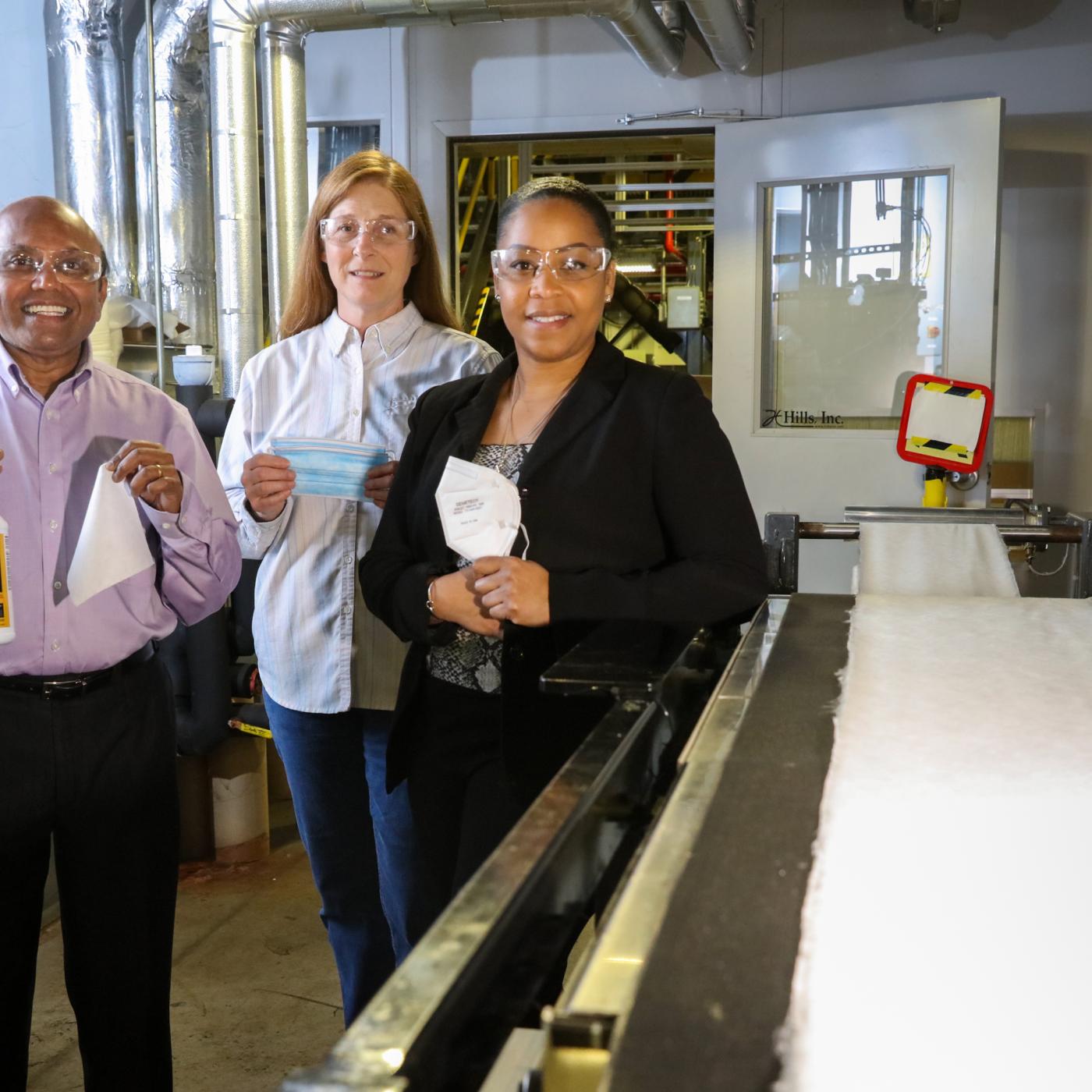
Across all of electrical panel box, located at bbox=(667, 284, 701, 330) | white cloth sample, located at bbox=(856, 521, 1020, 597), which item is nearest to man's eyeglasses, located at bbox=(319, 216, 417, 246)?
white cloth sample, located at bbox=(856, 521, 1020, 597)

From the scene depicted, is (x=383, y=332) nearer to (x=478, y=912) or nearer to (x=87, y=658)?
(x=87, y=658)

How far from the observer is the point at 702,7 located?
126 inches

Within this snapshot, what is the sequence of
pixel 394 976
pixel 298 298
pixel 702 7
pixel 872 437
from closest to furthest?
pixel 394 976 < pixel 298 298 < pixel 702 7 < pixel 872 437

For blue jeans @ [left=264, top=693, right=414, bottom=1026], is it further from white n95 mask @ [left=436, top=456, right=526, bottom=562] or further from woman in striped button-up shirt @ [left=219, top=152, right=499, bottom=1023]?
white n95 mask @ [left=436, top=456, right=526, bottom=562]

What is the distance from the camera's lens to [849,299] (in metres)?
3.91

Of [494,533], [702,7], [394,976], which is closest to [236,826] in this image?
[494,533]

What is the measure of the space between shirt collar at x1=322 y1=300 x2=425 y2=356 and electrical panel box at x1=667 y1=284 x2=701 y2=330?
443cm

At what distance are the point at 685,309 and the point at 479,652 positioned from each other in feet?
16.3

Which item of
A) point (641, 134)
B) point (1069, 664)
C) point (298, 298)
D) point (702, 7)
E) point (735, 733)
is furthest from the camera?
point (641, 134)

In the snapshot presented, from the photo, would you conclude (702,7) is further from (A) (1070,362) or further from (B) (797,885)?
(B) (797,885)

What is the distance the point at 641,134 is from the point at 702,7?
1.00 m

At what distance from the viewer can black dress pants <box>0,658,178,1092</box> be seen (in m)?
1.61

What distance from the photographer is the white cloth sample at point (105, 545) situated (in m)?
1.46

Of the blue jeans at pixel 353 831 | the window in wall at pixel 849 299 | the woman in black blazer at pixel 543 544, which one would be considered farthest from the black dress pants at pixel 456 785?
the window in wall at pixel 849 299
